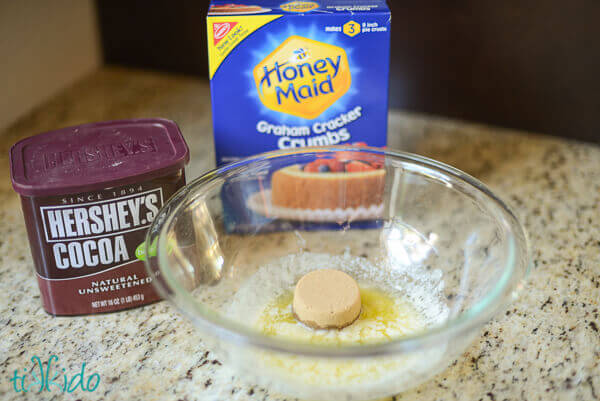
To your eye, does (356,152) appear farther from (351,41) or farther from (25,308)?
(25,308)

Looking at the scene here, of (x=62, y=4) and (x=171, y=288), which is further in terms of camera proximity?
(x=62, y=4)

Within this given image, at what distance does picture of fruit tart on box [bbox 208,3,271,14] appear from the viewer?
776 millimetres

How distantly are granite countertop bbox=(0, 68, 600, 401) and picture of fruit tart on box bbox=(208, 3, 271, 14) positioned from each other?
0.32 metres

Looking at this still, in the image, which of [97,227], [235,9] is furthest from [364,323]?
[235,9]

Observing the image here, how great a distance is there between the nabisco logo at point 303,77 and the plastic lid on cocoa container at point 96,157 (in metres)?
0.15

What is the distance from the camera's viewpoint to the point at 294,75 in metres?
0.80

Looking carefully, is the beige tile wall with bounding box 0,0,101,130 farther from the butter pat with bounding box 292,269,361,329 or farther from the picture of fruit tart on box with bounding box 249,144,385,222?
the butter pat with bounding box 292,269,361,329

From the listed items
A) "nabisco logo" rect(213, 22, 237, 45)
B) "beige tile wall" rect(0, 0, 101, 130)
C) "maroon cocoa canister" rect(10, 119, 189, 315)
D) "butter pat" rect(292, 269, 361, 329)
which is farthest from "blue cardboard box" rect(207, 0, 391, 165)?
"beige tile wall" rect(0, 0, 101, 130)

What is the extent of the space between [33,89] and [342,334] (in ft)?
2.75

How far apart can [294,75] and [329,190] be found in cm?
17

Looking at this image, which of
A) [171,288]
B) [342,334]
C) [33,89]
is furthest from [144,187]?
[33,89]

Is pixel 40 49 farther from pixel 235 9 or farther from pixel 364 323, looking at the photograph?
pixel 364 323

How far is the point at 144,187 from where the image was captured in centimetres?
69

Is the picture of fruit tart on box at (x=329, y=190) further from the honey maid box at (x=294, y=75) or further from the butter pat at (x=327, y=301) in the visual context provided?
the butter pat at (x=327, y=301)
